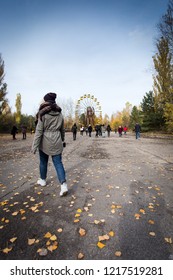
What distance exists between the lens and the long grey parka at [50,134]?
3623 mm

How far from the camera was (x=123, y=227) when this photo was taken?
2.61m

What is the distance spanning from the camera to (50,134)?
368 cm

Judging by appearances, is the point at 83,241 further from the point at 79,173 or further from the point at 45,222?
the point at 79,173

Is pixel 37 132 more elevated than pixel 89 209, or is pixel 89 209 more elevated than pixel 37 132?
pixel 37 132

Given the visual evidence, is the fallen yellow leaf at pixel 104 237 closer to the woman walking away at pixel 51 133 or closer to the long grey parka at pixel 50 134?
the woman walking away at pixel 51 133

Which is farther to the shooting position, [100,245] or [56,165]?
[56,165]

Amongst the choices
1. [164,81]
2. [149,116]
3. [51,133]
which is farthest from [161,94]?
[51,133]

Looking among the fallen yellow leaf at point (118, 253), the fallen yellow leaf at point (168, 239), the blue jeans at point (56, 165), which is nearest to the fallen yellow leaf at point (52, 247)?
the fallen yellow leaf at point (118, 253)

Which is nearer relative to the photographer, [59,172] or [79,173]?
[59,172]

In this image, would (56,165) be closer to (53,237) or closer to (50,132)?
(50,132)

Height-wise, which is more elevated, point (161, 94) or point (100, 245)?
point (161, 94)
